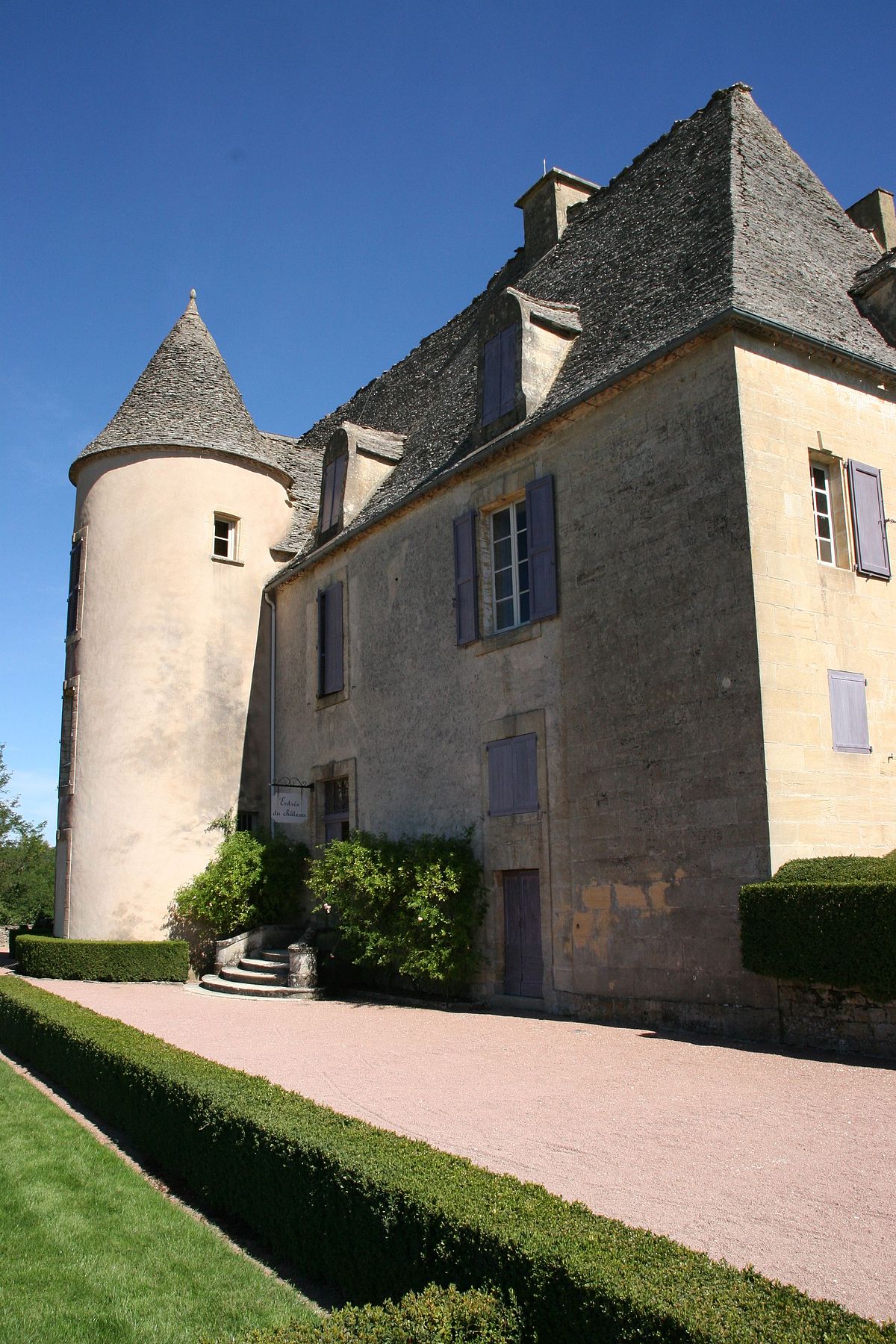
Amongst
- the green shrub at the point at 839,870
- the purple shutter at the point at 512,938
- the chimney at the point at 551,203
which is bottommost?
the purple shutter at the point at 512,938

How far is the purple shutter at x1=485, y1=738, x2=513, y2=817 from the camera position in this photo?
1236 centimetres

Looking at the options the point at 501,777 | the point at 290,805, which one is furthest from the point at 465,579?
the point at 290,805

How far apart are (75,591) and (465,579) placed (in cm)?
925

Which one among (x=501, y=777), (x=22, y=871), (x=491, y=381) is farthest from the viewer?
(x=22, y=871)

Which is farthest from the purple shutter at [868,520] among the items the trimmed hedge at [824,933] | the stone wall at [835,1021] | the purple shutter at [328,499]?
the purple shutter at [328,499]

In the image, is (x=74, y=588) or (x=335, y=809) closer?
(x=335, y=809)

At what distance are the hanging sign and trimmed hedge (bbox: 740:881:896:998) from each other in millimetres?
9610

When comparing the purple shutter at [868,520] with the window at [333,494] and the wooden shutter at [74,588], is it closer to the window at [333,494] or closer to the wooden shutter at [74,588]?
the window at [333,494]

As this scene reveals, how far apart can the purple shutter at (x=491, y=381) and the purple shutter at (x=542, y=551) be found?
1.69m

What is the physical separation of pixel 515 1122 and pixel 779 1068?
245 cm

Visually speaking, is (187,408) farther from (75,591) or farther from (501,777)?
(501,777)

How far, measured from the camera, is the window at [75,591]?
18922 millimetres

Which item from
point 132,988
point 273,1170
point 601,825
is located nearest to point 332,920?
point 132,988

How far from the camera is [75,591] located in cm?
1928
